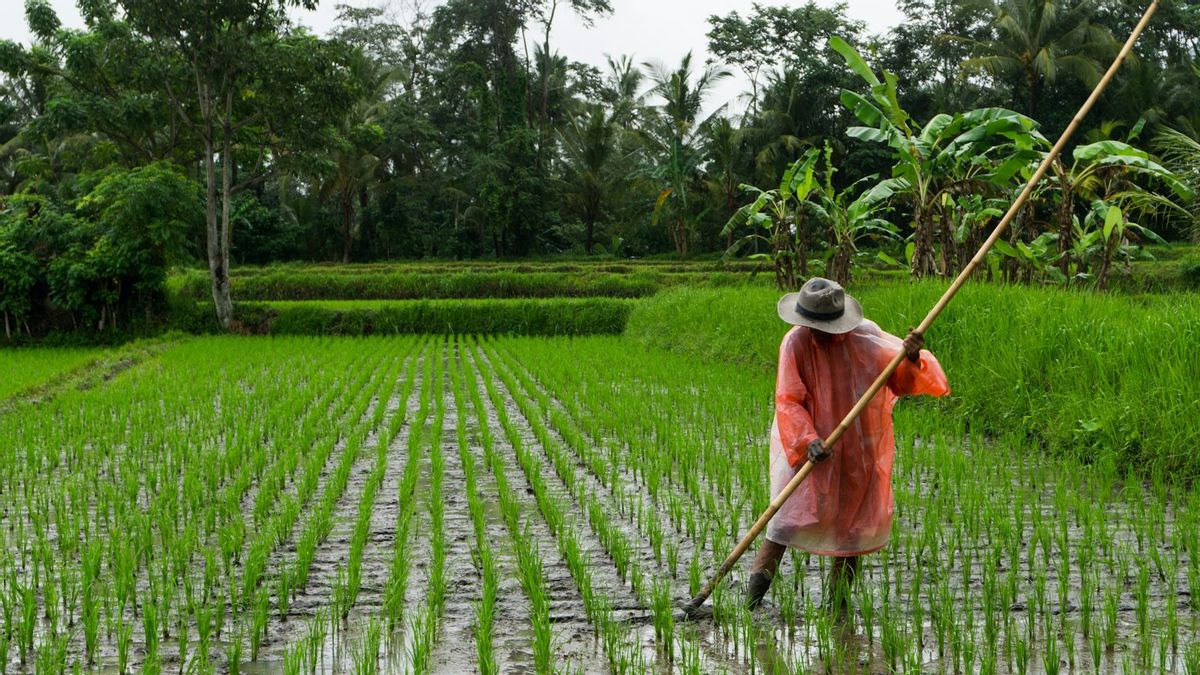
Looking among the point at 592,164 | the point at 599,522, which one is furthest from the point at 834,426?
the point at 592,164

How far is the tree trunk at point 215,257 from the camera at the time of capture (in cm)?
1603

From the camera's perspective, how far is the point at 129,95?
15672 millimetres

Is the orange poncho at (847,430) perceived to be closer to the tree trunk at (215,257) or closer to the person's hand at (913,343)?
the person's hand at (913,343)

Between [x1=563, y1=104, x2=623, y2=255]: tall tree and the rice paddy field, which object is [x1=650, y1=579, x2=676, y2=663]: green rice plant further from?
[x1=563, y1=104, x2=623, y2=255]: tall tree

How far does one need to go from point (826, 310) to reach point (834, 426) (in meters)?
0.37

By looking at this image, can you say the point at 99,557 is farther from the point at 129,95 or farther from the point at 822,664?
the point at 129,95

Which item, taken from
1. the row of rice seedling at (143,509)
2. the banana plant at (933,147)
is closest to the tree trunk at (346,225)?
the row of rice seedling at (143,509)

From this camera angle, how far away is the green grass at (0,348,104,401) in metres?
9.93

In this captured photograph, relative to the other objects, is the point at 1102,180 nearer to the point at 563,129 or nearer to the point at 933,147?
the point at 933,147

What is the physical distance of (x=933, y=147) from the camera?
29.7 feet

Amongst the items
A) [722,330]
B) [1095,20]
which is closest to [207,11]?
[722,330]

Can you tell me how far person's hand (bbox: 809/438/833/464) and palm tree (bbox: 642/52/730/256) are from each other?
77.8 ft

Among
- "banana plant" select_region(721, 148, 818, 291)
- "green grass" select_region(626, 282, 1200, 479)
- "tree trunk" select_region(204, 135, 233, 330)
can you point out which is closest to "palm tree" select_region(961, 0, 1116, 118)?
"banana plant" select_region(721, 148, 818, 291)

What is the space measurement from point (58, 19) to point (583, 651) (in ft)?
51.3
